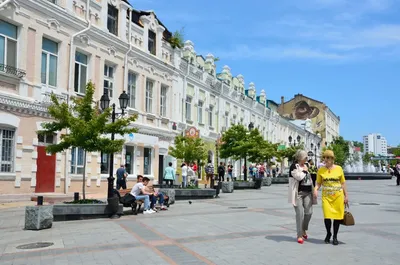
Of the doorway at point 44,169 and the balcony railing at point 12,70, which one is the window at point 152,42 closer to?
the doorway at point 44,169

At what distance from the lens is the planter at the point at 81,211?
11.9 metres

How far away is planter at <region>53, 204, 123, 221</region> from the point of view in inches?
467

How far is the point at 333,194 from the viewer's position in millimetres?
7875

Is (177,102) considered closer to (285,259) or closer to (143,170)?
(143,170)

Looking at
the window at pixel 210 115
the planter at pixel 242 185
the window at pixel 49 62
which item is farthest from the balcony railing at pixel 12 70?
the window at pixel 210 115

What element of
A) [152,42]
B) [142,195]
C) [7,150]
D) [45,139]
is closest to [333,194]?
[142,195]

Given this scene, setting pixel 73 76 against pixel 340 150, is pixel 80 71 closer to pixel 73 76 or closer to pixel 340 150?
pixel 73 76

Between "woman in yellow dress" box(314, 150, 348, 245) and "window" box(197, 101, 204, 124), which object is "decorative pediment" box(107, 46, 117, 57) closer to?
"window" box(197, 101, 204, 124)

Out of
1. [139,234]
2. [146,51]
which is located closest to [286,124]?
[146,51]

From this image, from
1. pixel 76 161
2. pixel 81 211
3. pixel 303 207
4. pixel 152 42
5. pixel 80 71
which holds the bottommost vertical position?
pixel 81 211

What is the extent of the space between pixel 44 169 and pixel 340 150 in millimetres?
68931

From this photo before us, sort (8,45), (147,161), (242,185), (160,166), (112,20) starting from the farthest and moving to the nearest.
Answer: (160,166)
(242,185)
(147,161)
(112,20)
(8,45)

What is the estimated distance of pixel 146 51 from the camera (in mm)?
26484

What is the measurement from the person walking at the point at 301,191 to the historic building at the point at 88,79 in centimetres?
1240
